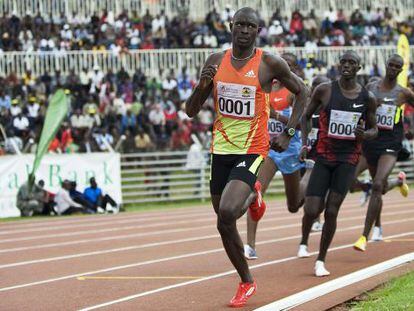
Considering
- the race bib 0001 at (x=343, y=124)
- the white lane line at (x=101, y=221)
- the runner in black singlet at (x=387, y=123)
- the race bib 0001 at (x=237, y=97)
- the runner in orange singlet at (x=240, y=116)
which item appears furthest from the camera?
the white lane line at (x=101, y=221)

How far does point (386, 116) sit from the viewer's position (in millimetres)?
13633

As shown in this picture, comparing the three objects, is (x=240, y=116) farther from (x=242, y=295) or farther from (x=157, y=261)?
(x=157, y=261)

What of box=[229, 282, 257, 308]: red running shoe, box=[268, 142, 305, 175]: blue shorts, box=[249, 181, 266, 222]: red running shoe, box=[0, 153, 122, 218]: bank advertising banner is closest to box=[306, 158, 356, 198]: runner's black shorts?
box=[249, 181, 266, 222]: red running shoe

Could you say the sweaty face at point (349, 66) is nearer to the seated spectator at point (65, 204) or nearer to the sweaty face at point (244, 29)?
the sweaty face at point (244, 29)

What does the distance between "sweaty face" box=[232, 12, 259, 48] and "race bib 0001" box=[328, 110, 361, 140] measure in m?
2.63

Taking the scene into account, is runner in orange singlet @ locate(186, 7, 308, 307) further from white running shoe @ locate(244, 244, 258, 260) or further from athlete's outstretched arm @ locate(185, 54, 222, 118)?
white running shoe @ locate(244, 244, 258, 260)

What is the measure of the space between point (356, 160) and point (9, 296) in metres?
3.71

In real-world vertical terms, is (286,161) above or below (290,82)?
below

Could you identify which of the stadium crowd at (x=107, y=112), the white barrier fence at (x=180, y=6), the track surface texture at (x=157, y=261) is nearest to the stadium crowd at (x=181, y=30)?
the white barrier fence at (x=180, y=6)

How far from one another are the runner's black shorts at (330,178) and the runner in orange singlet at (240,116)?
202 centimetres

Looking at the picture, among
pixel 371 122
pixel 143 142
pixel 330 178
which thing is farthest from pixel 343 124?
pixel 143 142

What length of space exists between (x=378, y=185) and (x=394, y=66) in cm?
139

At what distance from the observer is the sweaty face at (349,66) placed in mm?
11242

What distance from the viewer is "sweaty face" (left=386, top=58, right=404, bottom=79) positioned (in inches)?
523
